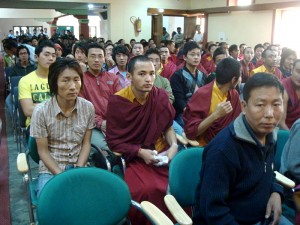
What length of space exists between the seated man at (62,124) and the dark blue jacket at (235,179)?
1031mm

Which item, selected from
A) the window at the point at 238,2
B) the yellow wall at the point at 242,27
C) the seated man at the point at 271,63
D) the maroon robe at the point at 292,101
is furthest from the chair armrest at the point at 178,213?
the window at the point at 238,2

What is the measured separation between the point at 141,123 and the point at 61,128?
1.88ft

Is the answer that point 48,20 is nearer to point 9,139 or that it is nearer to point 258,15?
point 258,15

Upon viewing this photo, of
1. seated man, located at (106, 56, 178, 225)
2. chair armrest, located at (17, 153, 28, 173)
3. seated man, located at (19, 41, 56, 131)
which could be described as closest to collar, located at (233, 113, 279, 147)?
seated man, located at (106, 56, 178, 225)

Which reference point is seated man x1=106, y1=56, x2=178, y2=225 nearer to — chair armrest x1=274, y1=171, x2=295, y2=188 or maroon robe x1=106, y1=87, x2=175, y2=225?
maroon robe x1=106, y1=87, x2=175, y2=225

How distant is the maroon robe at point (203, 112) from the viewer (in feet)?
7.78

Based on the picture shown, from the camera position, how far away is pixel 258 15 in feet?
27.8

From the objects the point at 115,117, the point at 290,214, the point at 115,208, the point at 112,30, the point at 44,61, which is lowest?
Answer: the point at 290,214

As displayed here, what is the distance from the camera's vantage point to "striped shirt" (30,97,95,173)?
6.41ft

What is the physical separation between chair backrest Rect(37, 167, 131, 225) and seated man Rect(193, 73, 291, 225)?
1.27 ft

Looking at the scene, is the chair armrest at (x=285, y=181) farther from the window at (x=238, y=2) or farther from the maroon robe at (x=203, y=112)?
the window at (x=238, y=2)

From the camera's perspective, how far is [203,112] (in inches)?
93.7

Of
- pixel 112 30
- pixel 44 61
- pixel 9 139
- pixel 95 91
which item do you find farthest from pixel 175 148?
pixel 112 30

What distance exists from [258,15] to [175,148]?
7.45 metres
